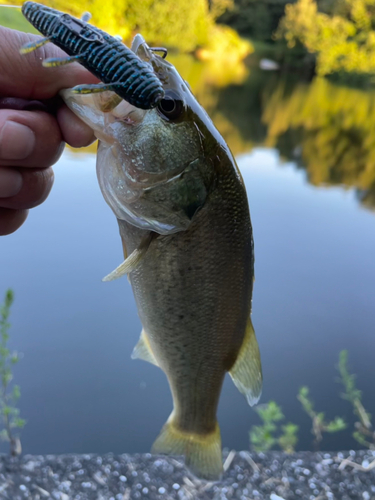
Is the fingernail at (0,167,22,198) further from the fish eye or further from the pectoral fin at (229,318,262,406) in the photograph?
the pectoral fin at (229,318,262,406)

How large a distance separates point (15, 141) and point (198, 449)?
1208mm

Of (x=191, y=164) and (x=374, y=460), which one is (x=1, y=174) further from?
(x=374, y=460)

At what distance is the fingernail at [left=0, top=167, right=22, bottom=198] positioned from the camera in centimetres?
107

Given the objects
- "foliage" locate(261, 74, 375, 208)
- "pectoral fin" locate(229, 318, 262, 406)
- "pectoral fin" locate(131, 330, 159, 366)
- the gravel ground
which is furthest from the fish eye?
"foliage" locate(261, 74, 375, 208)

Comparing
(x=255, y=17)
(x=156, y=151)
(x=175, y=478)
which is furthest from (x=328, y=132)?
(x=255, y=17)

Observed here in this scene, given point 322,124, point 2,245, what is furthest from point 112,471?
point 322,124

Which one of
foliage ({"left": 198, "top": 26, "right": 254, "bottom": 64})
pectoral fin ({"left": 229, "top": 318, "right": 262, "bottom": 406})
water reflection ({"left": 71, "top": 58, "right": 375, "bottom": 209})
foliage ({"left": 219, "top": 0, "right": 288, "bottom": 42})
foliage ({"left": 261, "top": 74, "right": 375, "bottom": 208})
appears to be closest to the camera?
pectoral fin ({"left": 229, "top": 318, "right": 262, "bottom": 406})

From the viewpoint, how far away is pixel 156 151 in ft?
3.01

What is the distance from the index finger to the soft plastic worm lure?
10.5 inches

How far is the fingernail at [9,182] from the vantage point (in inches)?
42.1

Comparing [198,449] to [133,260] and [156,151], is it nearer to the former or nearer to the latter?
[133,260]

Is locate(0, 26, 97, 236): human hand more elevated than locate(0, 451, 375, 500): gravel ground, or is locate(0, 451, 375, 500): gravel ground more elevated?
locate(0, 26, 97, 236): human hand

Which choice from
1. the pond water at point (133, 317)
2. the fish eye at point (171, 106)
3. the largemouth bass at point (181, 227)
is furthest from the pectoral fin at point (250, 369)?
the pond water at point (133, 317)

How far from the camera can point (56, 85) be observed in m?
0.97
